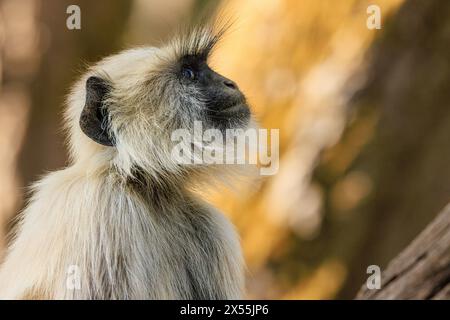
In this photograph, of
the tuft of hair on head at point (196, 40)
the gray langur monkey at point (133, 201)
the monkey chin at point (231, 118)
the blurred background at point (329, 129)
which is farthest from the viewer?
the blurred background at point (329, 129)

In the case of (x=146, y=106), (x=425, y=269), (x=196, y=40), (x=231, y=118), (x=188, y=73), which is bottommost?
(x=425, y=269)

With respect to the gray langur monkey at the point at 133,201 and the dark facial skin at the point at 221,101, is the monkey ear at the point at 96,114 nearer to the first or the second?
the gray langur monkey at the point at 133,201

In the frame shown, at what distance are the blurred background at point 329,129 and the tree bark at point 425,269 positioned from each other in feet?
12.2

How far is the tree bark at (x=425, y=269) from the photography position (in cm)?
377

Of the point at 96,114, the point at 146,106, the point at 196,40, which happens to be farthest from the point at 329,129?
the point at 96,114

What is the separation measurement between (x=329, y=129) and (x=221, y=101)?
138 inches

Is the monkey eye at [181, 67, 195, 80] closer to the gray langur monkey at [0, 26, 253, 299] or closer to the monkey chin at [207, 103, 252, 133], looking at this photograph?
the gray langur monkey at [0, 26, 253, 299]

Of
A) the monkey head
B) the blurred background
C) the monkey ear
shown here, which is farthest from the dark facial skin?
the blurred background

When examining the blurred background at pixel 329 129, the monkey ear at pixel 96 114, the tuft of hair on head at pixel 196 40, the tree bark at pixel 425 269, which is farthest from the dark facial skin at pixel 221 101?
the blurred background at pixel 329 129

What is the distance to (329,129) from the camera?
27.7ft

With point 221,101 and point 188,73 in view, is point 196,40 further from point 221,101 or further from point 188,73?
point 221,101
